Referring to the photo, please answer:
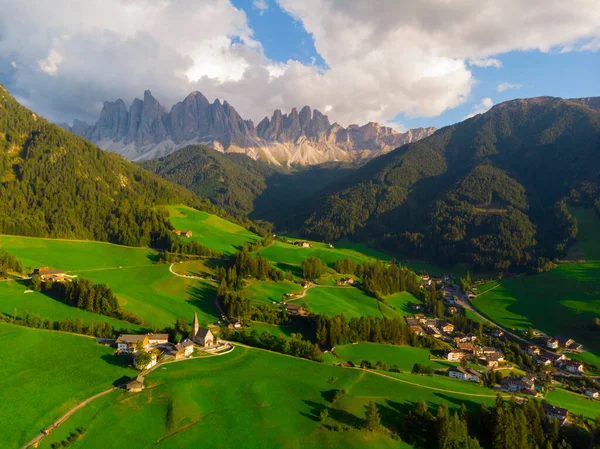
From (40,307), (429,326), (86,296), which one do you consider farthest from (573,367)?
(40,307)

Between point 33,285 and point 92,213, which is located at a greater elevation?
point 92,213

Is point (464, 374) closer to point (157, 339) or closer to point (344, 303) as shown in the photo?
point (344, 303)

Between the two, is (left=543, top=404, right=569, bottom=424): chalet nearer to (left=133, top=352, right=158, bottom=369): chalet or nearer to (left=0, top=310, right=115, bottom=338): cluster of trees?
(left=133, top=352, right=158, bottom=369): chalet

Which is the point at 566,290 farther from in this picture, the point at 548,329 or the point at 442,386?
the point at 442,386

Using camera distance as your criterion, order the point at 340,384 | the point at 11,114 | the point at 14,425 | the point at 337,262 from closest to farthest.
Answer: the point at 14,425 → the point at 340,384 → the point at 337,262 → the point at 11,114

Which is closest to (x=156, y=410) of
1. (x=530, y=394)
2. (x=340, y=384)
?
(x=340, y=384)

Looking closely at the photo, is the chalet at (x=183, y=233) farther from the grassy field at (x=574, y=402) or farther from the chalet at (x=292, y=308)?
the grassy field at (x=574, y=402)

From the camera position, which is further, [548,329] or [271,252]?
[271,252]

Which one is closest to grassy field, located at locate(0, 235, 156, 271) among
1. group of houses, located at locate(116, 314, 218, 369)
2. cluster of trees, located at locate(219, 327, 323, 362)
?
group of houses, located at locate(116, 314, 218, 369)
